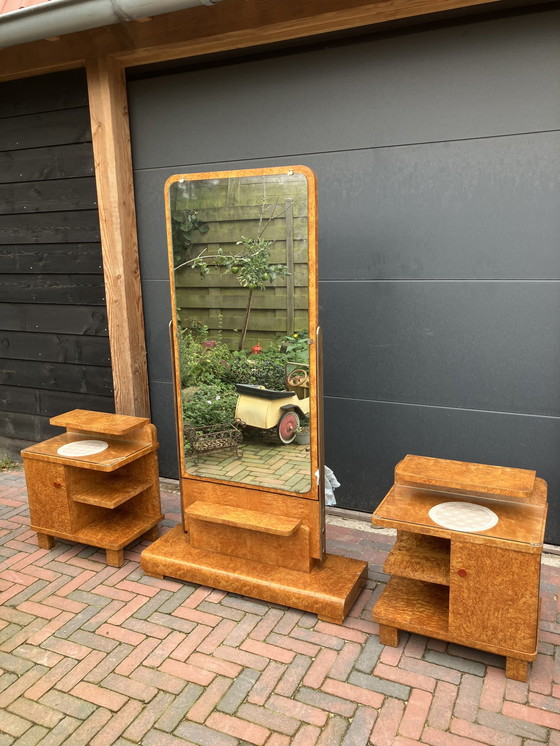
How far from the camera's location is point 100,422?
3.85 metres

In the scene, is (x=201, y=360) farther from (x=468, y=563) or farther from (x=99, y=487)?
(x=468, y=563)

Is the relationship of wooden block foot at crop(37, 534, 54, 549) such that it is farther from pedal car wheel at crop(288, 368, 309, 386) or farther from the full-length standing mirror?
pedal car wheel at crop(288, 368, 309, 386)

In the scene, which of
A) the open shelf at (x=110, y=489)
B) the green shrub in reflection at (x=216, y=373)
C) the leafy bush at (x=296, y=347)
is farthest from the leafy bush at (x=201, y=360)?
the open shelf at (x=110, y=489)

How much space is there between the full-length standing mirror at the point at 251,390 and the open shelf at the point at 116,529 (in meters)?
0.26

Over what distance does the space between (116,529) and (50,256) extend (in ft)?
7.61

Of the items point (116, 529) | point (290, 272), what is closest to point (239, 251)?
point (290, 272)

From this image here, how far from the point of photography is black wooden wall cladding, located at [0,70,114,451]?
4.47m

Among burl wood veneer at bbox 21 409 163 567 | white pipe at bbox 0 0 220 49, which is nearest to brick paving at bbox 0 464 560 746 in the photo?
burl wood veneer at bbox 21 409 163 567

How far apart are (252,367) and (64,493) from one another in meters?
1.46

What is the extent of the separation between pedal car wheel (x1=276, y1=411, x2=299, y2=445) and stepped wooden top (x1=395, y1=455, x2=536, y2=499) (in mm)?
588

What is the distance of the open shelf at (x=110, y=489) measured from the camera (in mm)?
3613

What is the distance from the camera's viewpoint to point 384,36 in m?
3.49

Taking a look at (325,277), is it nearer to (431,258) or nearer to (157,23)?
(431,258)

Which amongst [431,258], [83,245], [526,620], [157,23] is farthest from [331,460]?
[157,23]
